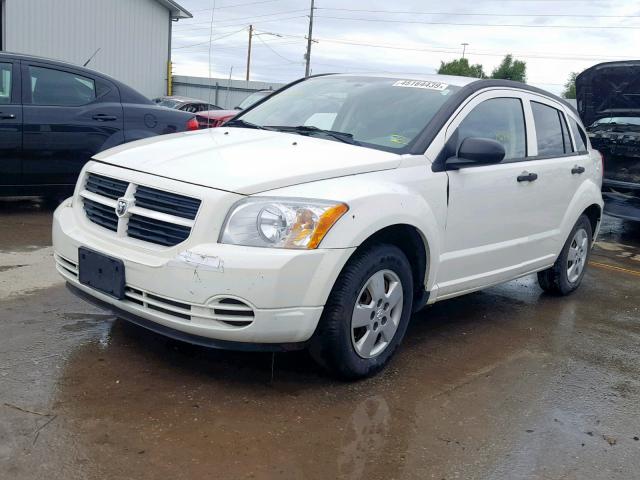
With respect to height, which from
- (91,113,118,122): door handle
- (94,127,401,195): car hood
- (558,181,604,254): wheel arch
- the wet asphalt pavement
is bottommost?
the wet asphalt pavement

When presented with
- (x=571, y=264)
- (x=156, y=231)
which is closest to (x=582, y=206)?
(x=571, y=264)

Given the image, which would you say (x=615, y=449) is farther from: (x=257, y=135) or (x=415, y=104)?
(x=257, y=135)

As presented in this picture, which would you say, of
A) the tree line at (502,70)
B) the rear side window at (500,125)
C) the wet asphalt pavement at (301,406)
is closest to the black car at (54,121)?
the wet asphalt pavement at (301,406)

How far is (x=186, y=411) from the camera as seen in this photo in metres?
3.13

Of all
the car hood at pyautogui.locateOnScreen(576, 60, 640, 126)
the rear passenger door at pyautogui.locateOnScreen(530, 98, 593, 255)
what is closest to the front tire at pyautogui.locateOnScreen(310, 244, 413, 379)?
the rear passenger door at pyautogui.locateOnScreen(530, 98, 593, 255)

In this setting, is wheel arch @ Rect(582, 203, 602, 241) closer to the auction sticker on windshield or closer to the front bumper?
the auction sticker on windshield

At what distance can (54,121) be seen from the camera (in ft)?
22.8

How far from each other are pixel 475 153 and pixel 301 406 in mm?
1741

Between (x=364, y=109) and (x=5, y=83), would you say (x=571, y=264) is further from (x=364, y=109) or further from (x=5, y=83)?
(x=5, y=83)

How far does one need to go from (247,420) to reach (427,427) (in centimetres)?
83

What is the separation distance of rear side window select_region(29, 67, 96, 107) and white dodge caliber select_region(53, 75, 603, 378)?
3.04m

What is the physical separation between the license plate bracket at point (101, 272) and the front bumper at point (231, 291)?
0.04 metres

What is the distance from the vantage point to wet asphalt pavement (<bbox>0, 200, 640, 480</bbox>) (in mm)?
2781

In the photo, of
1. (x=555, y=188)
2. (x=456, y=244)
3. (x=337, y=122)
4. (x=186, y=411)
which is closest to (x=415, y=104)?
(x=337, y=122)
